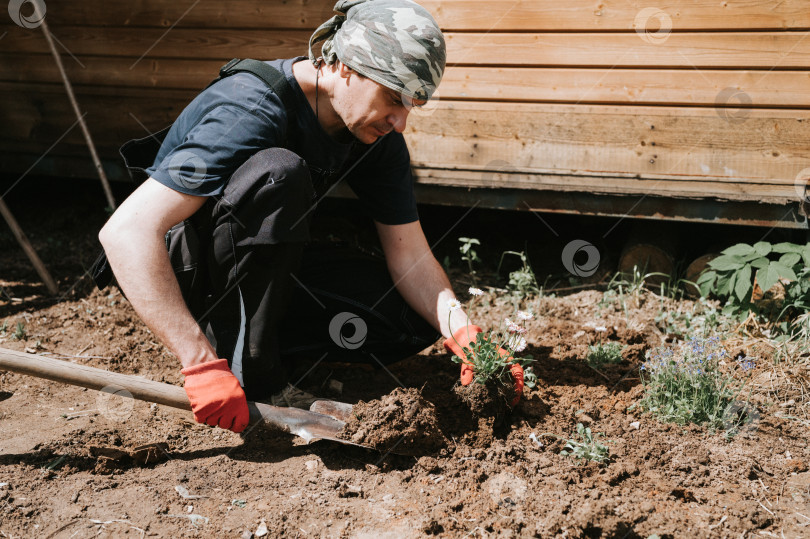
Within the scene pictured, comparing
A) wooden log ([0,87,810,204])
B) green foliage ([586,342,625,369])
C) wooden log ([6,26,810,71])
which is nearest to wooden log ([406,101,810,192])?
wooden log ([0,87,810,204])

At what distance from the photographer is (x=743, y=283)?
3.30m

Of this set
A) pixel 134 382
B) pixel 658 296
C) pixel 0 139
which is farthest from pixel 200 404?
pixel 0 139

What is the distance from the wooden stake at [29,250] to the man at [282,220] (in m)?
1.78

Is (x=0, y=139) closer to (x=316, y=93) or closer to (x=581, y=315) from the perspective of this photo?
(x=316, y=93)

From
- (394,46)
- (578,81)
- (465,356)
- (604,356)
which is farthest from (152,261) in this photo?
(578,81)

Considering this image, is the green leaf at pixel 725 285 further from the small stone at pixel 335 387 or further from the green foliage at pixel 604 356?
the small stone at pixel 335 387

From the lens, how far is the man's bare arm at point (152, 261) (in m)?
2.22

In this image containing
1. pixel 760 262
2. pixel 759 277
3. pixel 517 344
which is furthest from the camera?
pixel 760 262

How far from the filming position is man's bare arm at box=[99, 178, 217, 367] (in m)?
2.22

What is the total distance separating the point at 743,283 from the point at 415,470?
1.89 m

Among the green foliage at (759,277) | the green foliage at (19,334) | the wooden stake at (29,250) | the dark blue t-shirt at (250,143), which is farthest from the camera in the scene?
the wooden stake at (29,250)

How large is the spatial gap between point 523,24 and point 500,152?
2.32ft

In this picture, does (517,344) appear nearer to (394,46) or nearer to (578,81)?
(394,46)

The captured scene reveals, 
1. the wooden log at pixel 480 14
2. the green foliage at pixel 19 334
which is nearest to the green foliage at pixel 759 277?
the wooden log at pixel 480 14
